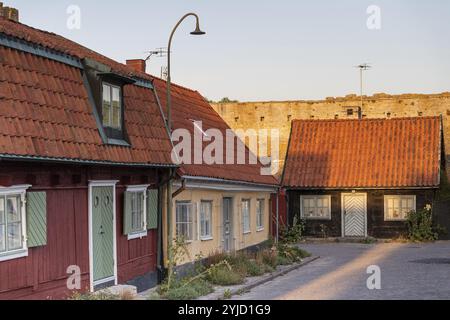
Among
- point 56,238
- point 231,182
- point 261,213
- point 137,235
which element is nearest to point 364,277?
point 231,182

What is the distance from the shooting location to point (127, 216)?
16.1 meters

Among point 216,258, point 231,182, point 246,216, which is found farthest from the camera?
point 246,216

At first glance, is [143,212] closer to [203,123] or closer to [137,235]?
→ [137,235]

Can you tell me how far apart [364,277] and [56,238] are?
29.9 feet

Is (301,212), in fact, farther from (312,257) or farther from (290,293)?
(290,293)

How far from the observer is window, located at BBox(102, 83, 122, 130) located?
1540 cm

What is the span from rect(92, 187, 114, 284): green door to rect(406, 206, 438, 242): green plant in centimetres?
2108

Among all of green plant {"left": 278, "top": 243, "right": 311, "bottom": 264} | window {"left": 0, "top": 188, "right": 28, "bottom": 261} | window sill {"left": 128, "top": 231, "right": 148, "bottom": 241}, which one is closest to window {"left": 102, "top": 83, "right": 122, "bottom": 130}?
window sill {"left": 128, "top": 231, "right": 148, "bottom": 241}

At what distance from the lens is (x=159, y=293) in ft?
51.8

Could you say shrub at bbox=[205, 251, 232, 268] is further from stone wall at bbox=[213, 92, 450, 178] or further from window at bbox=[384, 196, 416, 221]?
stone wall at bbox=[213, 92, 450, 178]

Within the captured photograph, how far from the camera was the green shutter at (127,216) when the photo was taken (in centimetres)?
1596

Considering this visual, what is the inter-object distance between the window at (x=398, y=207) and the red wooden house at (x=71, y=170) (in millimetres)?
19034

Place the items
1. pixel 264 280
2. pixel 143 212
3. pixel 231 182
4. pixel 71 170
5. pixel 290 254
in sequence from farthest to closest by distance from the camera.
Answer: pixel 290 254, pixel 231 182, pixel 264 280, pixel 143 212, pixel 71 170

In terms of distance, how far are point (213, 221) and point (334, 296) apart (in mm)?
6355
